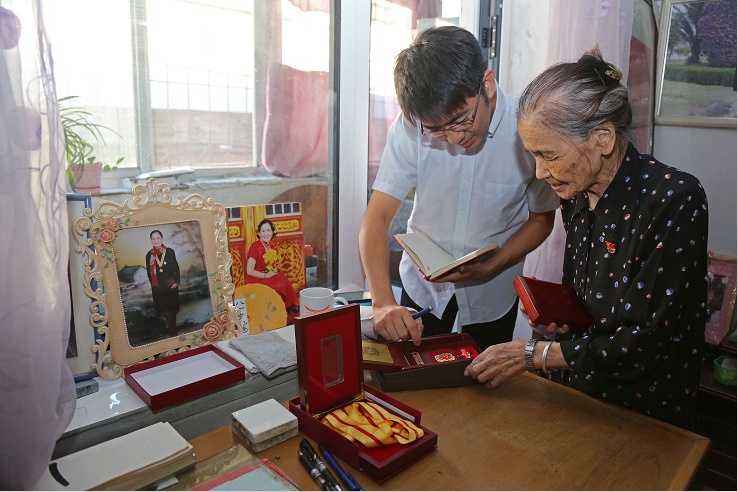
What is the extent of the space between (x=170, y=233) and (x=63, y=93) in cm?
44

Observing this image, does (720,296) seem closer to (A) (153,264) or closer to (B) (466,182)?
(B) (466,182)

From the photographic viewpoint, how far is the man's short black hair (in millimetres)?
1224

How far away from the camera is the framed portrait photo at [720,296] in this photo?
2.41 m

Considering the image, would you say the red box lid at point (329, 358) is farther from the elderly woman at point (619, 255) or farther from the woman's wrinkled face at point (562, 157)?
the woman's wrinkled face at point (562, 157)

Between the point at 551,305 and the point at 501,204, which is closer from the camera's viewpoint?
the point at 551,305

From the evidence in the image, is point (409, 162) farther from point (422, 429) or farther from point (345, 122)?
point (422, 429)

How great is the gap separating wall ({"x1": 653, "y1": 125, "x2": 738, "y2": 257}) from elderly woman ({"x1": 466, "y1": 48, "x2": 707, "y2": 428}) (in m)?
1.75

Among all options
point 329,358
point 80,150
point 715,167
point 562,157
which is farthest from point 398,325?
point 715,167

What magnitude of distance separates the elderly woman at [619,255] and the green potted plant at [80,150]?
3.40ft

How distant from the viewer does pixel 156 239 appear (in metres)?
1.16

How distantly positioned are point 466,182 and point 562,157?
511 mm

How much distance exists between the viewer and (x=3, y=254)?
0.73m

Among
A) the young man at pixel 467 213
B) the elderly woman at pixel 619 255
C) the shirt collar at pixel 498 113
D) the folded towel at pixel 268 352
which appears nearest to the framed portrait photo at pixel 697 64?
the young man at pixel 467 213

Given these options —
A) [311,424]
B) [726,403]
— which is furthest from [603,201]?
[726,403]
